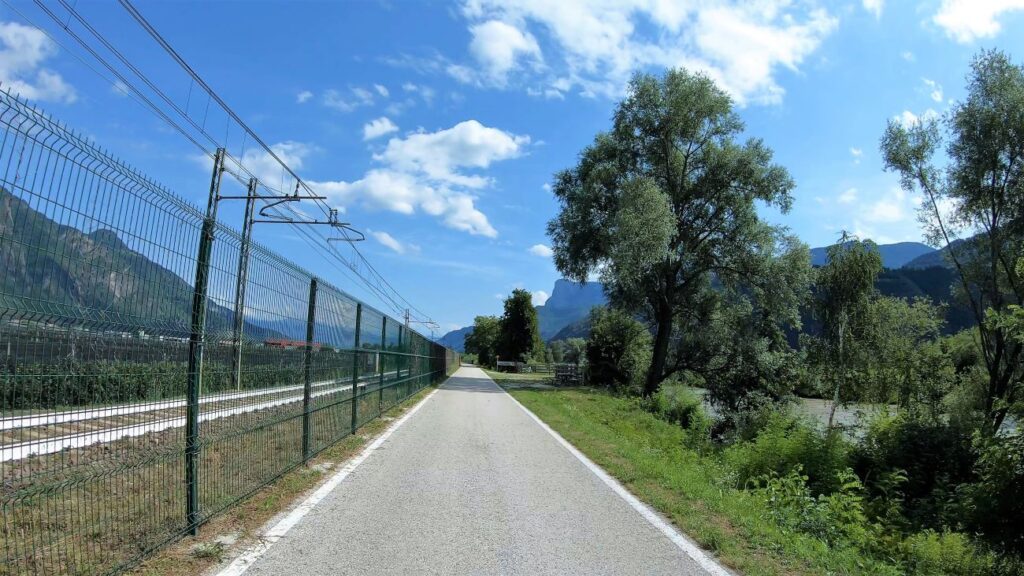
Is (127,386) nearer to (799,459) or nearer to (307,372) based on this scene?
(307,372)

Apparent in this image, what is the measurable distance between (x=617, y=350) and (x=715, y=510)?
117 feet

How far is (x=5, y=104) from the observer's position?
122 inches

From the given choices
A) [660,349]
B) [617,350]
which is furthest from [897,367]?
[617,350]

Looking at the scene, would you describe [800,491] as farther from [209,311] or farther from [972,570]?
[209,311]

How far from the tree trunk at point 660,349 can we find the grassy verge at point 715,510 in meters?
19.5

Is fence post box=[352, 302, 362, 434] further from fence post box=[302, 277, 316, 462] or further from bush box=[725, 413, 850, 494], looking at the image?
bush box=[725, 413, 850, 494]

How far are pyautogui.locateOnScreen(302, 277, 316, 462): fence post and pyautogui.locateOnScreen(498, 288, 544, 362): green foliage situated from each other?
8183 centimetres

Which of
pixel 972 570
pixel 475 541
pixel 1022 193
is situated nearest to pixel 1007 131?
pixel 1022 193

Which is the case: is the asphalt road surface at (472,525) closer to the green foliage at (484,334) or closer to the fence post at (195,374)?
the fence post at (195,374)

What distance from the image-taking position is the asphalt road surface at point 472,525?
4.91m

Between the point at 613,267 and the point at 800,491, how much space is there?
23333 millimetres

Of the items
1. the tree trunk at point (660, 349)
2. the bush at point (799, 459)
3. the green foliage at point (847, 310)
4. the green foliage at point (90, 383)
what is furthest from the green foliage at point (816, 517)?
the tree trunk at point (660, 349)

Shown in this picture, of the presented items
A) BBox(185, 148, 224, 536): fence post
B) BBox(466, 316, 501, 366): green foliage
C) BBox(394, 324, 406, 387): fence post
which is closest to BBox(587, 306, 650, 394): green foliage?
BBox(394, 324, 406, 387): fence post

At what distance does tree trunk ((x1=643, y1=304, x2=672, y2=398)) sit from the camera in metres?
33.8
